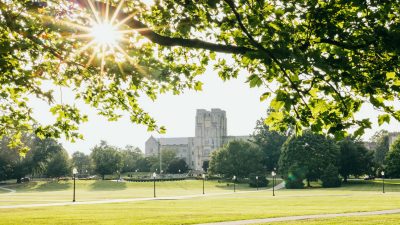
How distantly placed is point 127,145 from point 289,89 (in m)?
168

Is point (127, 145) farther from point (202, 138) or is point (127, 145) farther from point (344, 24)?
point (344, 24)

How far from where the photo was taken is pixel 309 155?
79438mm

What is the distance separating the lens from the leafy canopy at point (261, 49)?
23.3 ft

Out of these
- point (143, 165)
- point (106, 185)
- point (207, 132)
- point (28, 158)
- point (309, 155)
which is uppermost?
point (207, 132)

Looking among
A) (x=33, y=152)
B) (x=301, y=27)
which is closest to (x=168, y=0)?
(x=301, y=27)

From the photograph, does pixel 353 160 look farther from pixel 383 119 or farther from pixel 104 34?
Result: pixel 104 34

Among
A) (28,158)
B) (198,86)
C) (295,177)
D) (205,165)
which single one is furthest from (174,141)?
(198,86)

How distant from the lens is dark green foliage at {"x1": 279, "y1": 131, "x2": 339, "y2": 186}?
77500mm

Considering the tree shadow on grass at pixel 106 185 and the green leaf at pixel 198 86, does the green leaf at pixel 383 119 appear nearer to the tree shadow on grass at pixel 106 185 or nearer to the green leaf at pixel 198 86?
the green leaf at pixel 198 86

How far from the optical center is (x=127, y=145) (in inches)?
6777

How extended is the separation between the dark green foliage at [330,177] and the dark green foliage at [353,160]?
29.3 ft

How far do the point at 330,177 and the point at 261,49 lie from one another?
239 ft

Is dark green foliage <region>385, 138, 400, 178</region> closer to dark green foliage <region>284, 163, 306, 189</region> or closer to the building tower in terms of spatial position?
dark green foliage <region>284, 163, 306, 189</region>

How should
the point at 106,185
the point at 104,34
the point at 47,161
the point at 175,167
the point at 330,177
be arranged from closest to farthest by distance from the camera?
the point at 104,34 < the point at 330,177 < the point at 106,185 < the point at 47,161 < the point at 175,167
